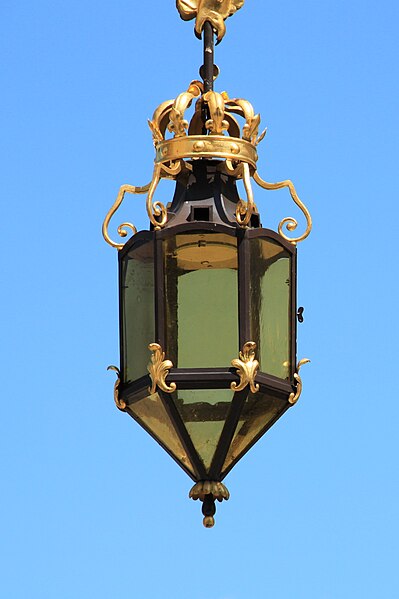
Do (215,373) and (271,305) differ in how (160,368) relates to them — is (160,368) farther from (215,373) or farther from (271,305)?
(271,305)

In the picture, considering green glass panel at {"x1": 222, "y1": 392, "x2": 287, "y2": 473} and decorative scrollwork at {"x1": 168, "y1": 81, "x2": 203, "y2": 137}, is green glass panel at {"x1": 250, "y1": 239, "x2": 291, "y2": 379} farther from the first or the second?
decorative scrollwork at {"x1": 168, "y1": 81, "x2": 203, "y2": 137}

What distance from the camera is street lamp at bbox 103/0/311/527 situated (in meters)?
12.9

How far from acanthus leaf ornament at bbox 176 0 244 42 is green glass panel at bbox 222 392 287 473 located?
218 cm

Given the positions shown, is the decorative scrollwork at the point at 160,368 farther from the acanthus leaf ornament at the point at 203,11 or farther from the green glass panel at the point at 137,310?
the acanthus leaf ornament at the point at 203,11

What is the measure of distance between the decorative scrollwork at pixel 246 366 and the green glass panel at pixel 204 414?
0.16 metres

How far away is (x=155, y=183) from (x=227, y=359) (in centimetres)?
107

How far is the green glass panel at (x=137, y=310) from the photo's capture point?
42.9 feet

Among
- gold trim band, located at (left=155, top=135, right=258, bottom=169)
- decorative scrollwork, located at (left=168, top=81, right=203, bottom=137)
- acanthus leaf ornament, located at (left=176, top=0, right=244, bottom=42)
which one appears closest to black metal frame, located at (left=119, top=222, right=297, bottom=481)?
gold trim band, located at (left=155, top=135, right=258, bottom=169)

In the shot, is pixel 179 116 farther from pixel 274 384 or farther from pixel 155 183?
pixel 274 384

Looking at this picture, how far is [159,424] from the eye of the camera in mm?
13297

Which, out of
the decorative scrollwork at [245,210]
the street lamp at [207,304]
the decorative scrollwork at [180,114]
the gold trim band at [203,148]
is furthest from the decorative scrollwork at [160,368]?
the decorative scrollwork at [180,114]

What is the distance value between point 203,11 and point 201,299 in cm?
188

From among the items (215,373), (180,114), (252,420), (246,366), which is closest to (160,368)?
(215,373)

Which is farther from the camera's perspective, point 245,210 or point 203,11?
point 203,11
